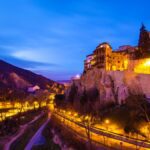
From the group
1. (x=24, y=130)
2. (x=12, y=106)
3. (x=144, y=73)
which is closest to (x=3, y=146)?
(x=24, y=130)

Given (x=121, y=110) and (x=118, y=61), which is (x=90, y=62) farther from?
(x=121, y=110)

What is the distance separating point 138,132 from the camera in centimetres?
2848

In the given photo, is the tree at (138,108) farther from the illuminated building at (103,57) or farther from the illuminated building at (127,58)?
the illuminated building at (103,57)

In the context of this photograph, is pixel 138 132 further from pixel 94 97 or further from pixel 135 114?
pixel 94 97

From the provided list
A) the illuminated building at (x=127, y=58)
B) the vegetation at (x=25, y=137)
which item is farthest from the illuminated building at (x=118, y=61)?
the vegetation at (x=25, y=137)

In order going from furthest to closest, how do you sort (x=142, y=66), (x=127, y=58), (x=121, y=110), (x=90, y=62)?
(x=90, y=62) → (x=127, y=58) → (x=142, y=66) → (x=121, y=110)

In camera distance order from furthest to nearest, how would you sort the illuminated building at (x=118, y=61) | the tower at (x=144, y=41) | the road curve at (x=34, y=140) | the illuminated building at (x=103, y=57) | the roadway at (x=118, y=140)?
the illuminated building at (x=103, y=57) → the illuminated building at (x=118, y=61) → the tower at (x=144, y=41) → the road curve at (x=34, y=140) → the roadway at (x=118, y=140)

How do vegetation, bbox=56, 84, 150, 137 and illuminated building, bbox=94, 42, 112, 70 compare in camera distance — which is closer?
vegetation, bbox=56, 84, 150, 137

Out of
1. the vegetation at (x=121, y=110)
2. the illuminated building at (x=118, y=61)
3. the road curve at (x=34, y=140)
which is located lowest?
the road curve at (x=34, y=140)

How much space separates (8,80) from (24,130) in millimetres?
140833

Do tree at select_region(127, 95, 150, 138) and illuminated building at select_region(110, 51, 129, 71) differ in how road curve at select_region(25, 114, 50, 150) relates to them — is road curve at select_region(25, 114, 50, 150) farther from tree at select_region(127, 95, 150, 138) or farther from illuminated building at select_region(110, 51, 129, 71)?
illuminated building at select_region(110, 51, 129, 71)

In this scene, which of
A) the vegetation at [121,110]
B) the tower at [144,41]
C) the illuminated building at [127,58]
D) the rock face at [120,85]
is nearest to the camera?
the vegetation at [121,110]

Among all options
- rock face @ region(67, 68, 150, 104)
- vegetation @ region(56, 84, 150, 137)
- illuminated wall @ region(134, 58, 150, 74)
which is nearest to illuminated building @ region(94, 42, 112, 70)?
vegetation @ region(56, 84, 150, 137)

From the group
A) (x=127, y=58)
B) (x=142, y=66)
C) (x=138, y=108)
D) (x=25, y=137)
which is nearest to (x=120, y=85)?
(x=142, y=66)
